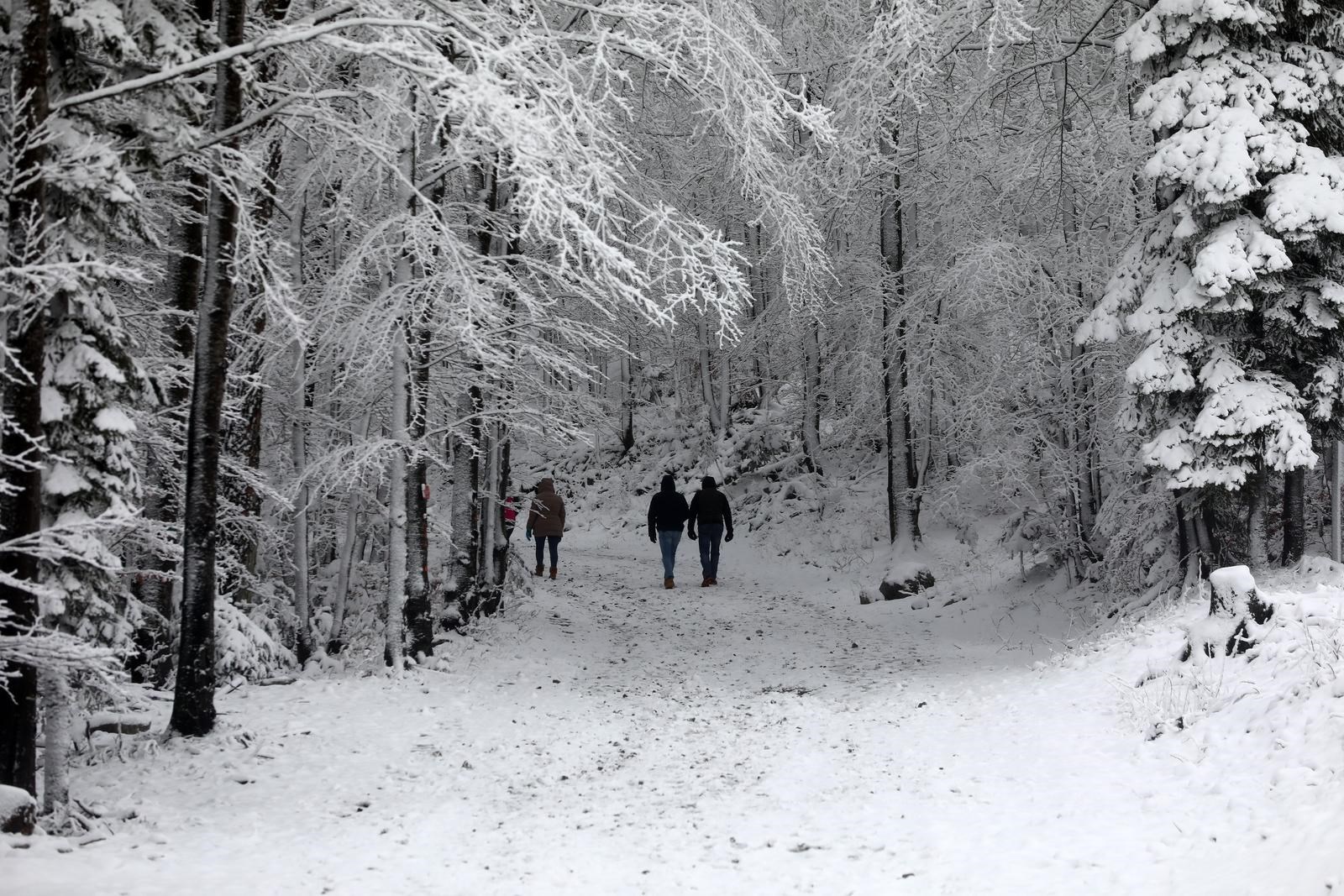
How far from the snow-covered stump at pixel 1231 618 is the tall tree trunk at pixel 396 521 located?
7.03 m

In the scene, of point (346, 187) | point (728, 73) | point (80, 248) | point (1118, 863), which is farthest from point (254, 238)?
point (1118, 863)

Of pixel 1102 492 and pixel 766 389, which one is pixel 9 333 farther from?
pixel 766 389

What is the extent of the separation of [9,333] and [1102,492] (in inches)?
536

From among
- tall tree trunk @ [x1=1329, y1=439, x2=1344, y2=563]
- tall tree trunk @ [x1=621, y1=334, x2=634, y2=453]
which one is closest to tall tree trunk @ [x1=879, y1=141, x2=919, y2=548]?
tall tree trunk @ [x1=1329, y1=439, x2=1344, y2=563]

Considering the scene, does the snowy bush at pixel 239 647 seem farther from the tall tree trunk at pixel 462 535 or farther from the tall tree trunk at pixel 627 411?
the tall tree trunk at pixel 627 411

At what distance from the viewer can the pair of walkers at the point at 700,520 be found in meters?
18.1

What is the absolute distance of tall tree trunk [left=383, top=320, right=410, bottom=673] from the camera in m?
9.50

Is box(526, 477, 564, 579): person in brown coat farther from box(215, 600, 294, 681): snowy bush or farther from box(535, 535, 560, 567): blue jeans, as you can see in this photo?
box(215, 600, 294, 681): snowy bush

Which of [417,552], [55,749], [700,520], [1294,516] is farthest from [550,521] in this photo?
[55,749]

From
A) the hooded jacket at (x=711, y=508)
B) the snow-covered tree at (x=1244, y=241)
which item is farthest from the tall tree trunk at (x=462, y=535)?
the snow-covered tree at (x=1244, y=241)

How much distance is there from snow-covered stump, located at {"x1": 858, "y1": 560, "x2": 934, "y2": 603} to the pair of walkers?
314 centimetres

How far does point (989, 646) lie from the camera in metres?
12.0

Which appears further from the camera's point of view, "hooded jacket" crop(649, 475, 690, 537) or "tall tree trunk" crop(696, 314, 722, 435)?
"tall tree trunk" crop(696, 314, 722, 435)

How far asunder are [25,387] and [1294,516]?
10376mm
